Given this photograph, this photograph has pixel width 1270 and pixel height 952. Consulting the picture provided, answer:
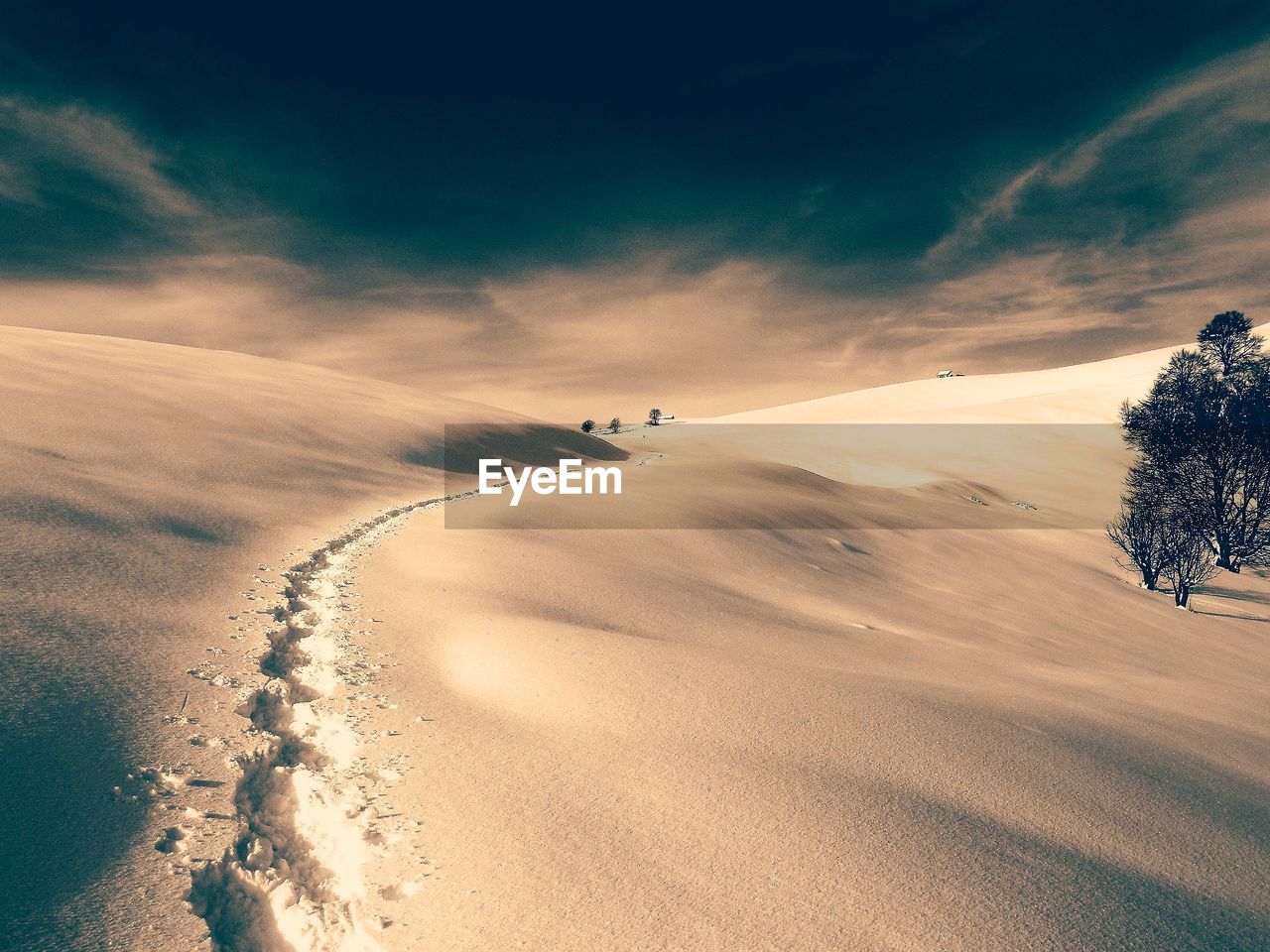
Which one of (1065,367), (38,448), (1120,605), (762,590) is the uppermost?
(1065,367)

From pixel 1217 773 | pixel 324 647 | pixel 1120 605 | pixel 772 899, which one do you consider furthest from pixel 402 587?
pixel 1120 605

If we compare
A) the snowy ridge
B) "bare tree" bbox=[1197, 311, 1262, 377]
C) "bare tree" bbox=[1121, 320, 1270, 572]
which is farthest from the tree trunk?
the snowy ridge

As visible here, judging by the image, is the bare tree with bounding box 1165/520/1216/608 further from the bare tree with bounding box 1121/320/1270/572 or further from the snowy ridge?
the snowy ridge

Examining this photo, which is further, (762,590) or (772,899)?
(762,590)

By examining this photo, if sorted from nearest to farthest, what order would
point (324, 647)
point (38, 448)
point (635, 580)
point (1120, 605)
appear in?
point (324, 647)
point (635, 580)
point (38, 448)
point (1120, 605)

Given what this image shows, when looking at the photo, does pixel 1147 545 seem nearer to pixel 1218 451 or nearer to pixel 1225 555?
pixel 1225 555

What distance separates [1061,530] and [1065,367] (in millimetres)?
110233

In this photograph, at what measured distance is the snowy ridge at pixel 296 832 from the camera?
10.4 ft

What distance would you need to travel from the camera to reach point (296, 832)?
3865mm

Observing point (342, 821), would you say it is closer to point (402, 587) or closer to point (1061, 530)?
point (402, 587)

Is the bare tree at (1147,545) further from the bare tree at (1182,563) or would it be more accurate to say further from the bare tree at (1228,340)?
the bare tree at (1228,340)

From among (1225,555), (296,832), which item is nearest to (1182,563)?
(1225,555)

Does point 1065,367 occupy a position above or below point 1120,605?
above

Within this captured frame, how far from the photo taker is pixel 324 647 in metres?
6.52
